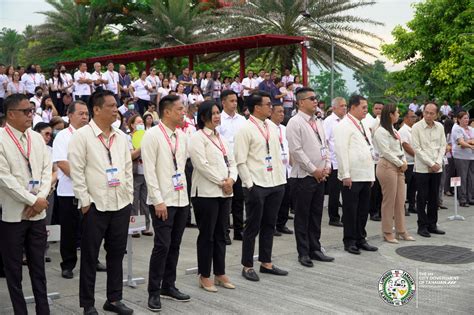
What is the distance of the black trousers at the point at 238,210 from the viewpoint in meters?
8.23

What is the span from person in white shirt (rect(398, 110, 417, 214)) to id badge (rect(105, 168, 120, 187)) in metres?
6.27

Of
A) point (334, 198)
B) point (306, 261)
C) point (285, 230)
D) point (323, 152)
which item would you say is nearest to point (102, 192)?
point (306, 261)

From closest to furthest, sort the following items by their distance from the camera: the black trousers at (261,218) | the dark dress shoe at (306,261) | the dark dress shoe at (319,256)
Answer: the black trousers at (261,218) → the dark dress shoe at (306,261) → the dark dress shoe at (319,256)

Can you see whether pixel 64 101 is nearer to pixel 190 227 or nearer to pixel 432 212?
pixel 190 227

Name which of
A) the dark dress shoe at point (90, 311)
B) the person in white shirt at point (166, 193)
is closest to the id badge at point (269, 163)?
the person in white shirt at point (166, 193)

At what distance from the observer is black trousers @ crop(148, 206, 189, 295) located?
5.09 metres

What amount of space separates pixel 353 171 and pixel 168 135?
317 centimetres

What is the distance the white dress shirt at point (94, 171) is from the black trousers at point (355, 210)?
11.9 feet

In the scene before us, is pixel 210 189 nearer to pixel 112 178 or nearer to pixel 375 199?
pixel 112 178

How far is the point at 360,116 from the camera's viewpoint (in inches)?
298

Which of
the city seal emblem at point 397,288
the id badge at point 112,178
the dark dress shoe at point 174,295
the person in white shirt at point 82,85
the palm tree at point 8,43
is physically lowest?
the dark dress shoe at point 174,295

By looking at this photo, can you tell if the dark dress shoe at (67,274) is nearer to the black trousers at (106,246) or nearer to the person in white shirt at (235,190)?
the black trousers at (106,246)

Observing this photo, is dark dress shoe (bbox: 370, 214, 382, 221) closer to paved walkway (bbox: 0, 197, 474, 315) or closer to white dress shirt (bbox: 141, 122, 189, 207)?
paved walkway (bbox: 0, 197, 474, 315)

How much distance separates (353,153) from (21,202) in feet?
14.9
